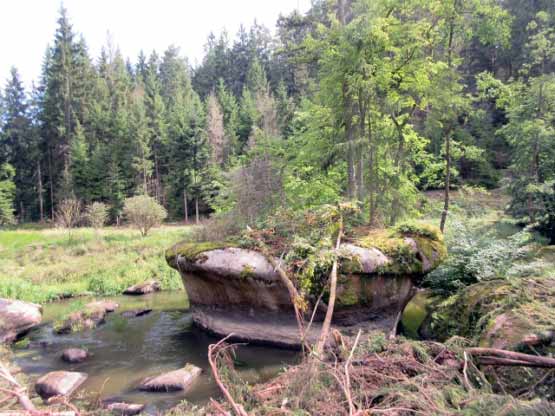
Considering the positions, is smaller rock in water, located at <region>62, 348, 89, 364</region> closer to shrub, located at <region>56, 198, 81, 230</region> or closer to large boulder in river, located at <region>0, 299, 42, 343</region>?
large boulder in river, located at <region>0, 299, 42, 343</region>

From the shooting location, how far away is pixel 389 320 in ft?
31.7

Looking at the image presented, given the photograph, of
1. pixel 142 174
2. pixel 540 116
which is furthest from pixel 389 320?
pixel 142 174

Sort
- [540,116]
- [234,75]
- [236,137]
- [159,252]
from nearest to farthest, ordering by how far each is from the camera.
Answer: [540,116] < [159,252] < [236,137] < [234,75]

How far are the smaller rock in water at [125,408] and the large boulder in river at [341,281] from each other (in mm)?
3589

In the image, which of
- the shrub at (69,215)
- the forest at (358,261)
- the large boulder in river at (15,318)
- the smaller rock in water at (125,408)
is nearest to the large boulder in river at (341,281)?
the forest at (358,261)

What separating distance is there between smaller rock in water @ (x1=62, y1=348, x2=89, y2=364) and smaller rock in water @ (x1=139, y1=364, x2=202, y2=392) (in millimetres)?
2504

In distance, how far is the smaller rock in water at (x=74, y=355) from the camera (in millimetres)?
9633

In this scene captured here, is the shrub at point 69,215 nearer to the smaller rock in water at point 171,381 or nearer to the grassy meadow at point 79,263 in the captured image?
the grassy meadow at point 79,263

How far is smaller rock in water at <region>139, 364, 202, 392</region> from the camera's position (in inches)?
306

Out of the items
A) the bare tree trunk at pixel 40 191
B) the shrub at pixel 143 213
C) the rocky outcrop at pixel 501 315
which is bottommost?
the rocky outcrop at pixel 501 315

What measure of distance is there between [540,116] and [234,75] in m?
58.1

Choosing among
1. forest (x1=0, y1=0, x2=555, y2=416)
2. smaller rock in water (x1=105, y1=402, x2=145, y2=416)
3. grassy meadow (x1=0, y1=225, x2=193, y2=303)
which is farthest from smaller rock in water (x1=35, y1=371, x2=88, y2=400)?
grassy meadow (x1=0, y1=225, x2=193, y2=303)

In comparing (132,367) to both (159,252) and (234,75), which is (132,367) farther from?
(234,75)

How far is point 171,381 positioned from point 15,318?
6192 millimetres
